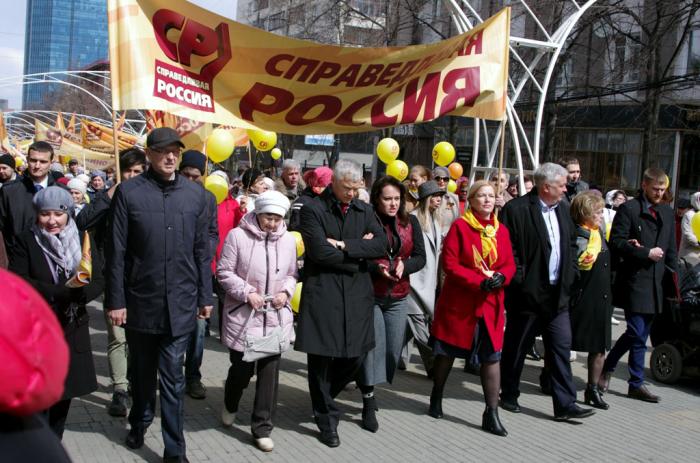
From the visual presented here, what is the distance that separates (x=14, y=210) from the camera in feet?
18.7

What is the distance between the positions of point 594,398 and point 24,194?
4843 millimetres

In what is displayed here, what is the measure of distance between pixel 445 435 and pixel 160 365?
213 cm

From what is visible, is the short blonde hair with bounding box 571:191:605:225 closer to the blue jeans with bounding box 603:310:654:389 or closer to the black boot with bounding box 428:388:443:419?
the blue jeans with bounding box 603:310:654:389

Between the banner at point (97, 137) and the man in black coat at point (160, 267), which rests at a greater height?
the banner at point (97, 137)

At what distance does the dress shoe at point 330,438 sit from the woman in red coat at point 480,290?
1.09 metres

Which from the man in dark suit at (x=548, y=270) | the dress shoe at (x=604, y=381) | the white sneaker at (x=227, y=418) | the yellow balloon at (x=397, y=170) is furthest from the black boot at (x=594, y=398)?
the yellow balloon at (x=397, y=170)

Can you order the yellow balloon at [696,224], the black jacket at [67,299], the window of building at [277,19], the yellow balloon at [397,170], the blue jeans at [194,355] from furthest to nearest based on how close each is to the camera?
the window of building at [277,19], the yellow balloon at [397,170], the yellow balloon at [696,224], the blue jeans at [194,355], the black jacket at [67,299]

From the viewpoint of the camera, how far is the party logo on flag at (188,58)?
18.5ft

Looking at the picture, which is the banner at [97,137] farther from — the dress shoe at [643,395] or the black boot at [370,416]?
the black boot at [370,416]

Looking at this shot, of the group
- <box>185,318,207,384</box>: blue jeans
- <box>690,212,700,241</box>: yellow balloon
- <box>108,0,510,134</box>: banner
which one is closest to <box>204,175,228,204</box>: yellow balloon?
<box>108,0,510,134</box>: banner

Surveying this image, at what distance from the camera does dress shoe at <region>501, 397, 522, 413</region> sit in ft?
20.7

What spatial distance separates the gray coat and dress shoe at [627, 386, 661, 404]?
6.22 ft

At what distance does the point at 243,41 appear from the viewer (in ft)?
19.9

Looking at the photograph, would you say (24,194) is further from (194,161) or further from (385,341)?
(385,341)
